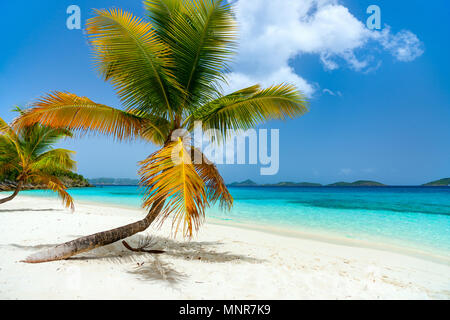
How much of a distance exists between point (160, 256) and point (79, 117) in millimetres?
2821

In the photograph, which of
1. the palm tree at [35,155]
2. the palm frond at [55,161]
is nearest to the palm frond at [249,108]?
the palm tree at [35,155]

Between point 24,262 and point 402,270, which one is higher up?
point 24,262

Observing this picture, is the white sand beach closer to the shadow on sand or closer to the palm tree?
the shadow on sand

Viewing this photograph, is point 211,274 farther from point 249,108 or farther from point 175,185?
point 249,108

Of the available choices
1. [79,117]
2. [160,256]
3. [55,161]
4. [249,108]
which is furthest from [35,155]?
[249,108]

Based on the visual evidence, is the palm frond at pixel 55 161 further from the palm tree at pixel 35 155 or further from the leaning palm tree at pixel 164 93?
the leaning palm tree at pixel 164 93

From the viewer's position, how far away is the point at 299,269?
4.17m

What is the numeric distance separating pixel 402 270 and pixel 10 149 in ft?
38.4

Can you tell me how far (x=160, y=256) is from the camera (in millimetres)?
4574

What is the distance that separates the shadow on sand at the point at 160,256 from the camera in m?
3.58

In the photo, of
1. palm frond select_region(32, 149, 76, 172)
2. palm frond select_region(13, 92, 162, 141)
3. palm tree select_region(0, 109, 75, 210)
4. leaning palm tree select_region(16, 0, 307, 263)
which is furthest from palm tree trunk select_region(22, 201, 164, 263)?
palm frond select_region(32, 149, 76, 172)
